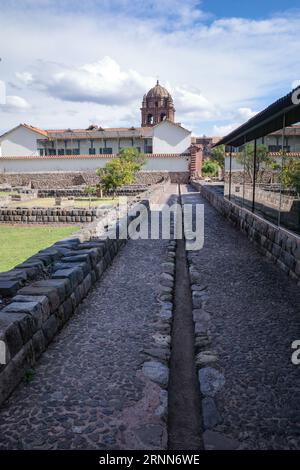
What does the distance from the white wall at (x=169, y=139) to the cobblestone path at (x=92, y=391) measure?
45.7 metres

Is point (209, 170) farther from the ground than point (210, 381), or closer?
farther from the ground

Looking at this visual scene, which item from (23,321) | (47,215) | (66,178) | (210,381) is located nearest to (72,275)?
(23,321)

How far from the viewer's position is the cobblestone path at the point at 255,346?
8.95ft

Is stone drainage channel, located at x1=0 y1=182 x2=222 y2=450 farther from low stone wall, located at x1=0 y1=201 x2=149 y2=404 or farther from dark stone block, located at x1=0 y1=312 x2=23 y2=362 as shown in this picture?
dark stone block, located at x1=0 y1=312 x2=23 y2=362

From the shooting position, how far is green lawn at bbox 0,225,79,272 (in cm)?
871

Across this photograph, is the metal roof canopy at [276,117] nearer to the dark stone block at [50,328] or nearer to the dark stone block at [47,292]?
the dark stone block at [47,292]

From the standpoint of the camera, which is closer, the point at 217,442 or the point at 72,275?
the point at 217,442

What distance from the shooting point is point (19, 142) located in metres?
52.1

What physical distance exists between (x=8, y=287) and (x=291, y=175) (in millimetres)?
5536

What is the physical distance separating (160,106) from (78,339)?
57118mm

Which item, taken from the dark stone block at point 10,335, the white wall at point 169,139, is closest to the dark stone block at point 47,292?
the dark stone block at point 10,335

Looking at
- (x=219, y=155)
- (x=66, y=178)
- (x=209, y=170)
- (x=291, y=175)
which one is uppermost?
(x=219, y=155)

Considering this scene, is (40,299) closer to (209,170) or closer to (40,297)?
(40,297)

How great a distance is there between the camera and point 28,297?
12.9 feet
